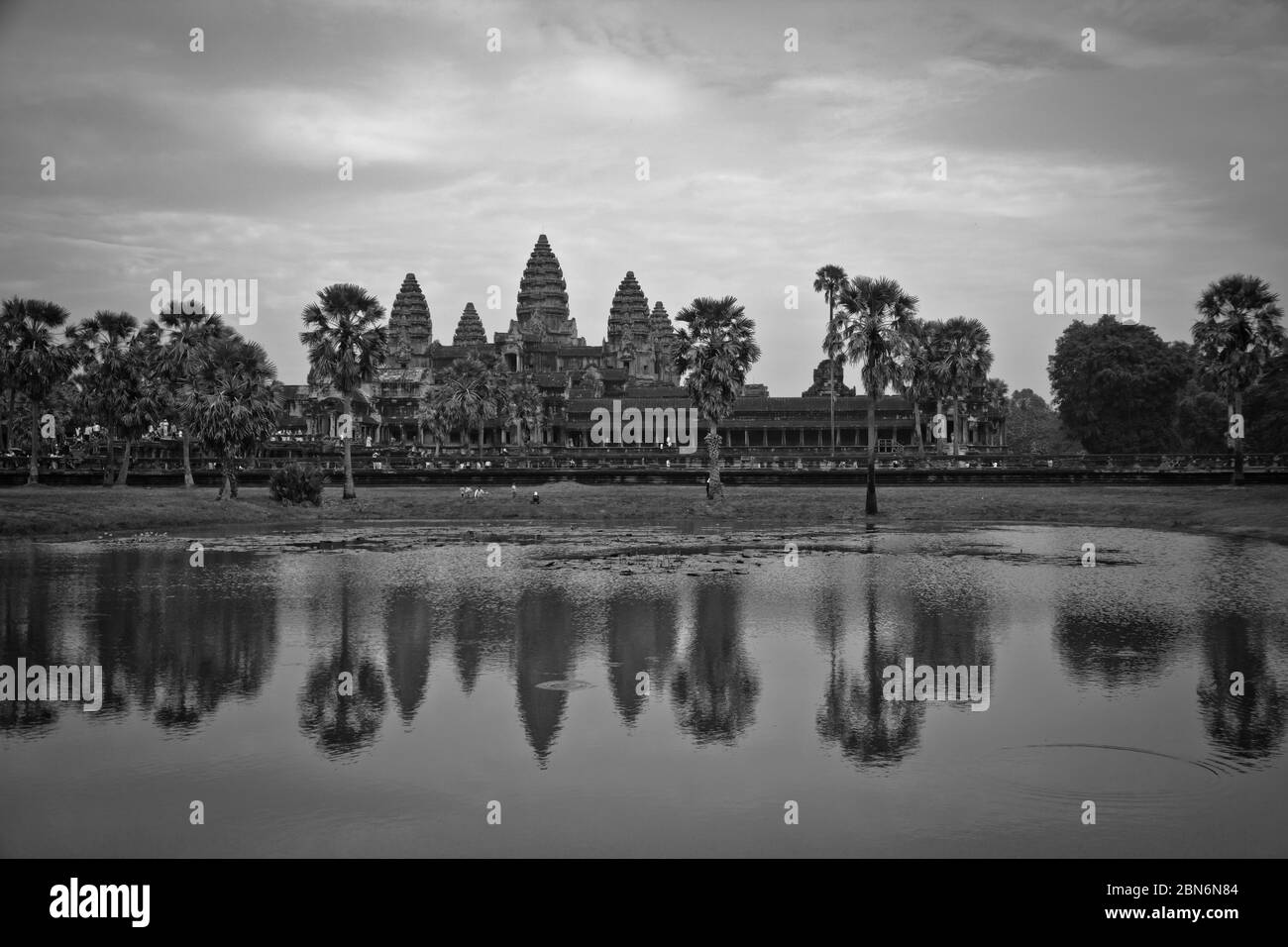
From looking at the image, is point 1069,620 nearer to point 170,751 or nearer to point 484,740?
point 484,740

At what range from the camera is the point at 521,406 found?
362 feet

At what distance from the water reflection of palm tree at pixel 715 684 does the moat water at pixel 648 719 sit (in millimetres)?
69

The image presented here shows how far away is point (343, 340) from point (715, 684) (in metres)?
46.4

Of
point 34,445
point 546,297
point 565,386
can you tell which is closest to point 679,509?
→ point 34,445

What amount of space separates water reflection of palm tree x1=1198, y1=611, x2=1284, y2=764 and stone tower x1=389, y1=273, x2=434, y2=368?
157 metres

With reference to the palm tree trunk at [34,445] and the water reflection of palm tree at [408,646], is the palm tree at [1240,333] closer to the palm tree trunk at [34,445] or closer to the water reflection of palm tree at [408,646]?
the water reflection of palm tree at [408,646]

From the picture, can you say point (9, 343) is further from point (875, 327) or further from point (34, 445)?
point (875, 327)

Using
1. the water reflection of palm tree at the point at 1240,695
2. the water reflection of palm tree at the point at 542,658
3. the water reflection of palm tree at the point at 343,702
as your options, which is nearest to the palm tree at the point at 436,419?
the water reflection of palm tree at the point at 542,658

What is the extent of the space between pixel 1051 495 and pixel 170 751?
52.7 metres

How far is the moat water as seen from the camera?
982 cm

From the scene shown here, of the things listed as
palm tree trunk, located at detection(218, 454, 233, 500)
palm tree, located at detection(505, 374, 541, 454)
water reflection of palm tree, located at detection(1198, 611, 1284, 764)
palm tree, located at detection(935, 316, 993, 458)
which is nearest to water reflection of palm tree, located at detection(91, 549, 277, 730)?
water reflection of palm tree, located at detection(1198, 611, 1284, 764)

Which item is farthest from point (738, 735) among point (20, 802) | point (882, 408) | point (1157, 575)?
point (882, 408)

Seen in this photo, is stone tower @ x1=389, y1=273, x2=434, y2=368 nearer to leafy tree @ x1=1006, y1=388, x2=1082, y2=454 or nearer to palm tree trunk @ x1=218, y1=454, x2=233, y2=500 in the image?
leafy tree @ x1=1006, y1=388, x2=1082, y2=454

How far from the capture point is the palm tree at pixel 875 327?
4769 centimetres
